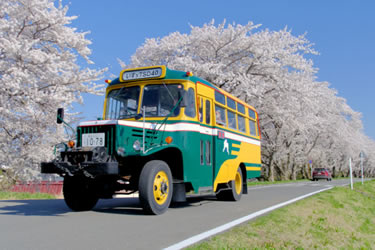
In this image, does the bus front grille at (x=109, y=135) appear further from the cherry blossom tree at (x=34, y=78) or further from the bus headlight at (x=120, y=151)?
the cherry blossom tree at (x=34, y=78)

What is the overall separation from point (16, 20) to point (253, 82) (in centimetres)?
1327

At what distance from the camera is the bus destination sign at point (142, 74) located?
8727 millimetres

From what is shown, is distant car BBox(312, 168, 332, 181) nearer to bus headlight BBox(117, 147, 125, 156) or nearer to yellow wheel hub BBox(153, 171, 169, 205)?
yellow wheel hub BBox(153, 171, 169, 205)

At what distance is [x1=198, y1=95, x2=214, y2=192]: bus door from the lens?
30.2 feet

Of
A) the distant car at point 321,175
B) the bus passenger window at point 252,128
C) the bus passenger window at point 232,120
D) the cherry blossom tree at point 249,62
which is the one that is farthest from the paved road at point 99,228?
the distant car at point 321,175

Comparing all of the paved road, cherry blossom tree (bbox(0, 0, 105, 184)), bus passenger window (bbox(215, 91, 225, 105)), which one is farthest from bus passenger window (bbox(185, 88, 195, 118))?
cherry blossom tree (bbox(0, 0, 105, 184))

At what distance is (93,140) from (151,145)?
1.16 m

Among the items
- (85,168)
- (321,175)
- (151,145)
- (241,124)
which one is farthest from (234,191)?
(321,175)

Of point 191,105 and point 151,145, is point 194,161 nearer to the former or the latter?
point 191,105

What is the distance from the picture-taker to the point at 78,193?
8.23 m

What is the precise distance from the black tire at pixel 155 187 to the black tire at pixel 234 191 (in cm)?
377

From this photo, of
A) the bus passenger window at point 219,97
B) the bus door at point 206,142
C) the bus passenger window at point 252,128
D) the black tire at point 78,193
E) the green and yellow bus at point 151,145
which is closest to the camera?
the green and yellow bus at point 151,145

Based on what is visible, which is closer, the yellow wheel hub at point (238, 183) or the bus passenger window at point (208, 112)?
the bus passenger window at point (208, 112)

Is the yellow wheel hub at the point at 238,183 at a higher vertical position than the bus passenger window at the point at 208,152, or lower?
lower
